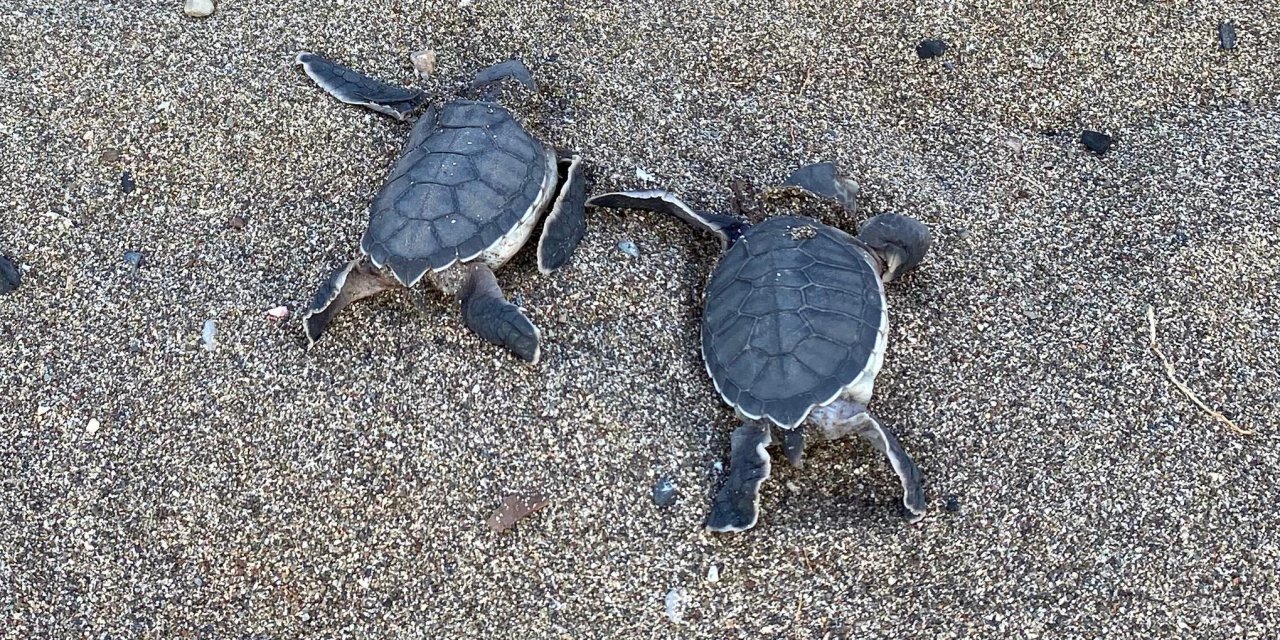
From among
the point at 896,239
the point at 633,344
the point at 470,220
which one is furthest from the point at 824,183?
the point at 470,220

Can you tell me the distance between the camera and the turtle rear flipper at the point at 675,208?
2490mm

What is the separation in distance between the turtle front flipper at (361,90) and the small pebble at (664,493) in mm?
1415

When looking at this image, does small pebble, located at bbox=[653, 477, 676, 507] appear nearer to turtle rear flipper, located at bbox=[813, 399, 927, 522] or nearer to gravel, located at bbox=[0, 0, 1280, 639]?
gravel, located at bbox=[0, 0, 1280, 639]

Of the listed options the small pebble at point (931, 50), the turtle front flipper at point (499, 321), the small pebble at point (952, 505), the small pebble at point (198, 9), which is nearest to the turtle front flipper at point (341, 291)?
the turtle front flipper at point (499, 321)

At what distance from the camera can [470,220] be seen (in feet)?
7.75

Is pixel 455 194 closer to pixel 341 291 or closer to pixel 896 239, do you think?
pixel 341 291

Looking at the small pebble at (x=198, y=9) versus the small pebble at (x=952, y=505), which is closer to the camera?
the small pebble at (x=952, y=505)

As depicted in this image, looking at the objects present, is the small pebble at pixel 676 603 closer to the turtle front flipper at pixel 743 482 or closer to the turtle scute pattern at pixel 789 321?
the turtle front flipper at pixel 743 482

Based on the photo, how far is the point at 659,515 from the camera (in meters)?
2.15

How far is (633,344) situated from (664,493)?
415 millimetres

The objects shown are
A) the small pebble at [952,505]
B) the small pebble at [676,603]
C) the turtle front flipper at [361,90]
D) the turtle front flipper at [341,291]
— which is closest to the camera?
the small pebble at [676,603]

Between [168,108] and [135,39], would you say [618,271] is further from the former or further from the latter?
[135,39]

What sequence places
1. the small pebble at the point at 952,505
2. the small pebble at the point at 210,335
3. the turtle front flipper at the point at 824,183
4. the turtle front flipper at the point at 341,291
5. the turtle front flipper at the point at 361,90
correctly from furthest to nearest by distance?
the turtle front flipper at the point at 361,90 → the turtle front flipper at the point at 824,183 → the small pebble at the point at 210,335 → the turtle front flipper at the point at 341,291 → the small pebble at the point at 952,505

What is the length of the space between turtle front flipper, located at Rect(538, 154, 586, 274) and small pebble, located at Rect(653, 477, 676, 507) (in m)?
0.63
